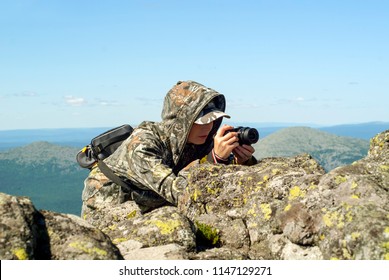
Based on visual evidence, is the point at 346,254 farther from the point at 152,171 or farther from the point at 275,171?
the point at 152,171

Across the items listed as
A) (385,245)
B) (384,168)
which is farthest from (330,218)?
(384,168)

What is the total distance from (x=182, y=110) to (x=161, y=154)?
1.39 metres

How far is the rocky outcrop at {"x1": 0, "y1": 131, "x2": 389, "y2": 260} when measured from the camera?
17.5ft

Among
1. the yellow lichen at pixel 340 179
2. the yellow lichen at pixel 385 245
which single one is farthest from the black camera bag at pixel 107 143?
the yellow lichen at pixel 385 245

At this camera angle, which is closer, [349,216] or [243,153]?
[349,216]

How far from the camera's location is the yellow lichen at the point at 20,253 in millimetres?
5004

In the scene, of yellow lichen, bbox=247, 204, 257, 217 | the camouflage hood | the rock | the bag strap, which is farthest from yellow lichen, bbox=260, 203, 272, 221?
the bag strap

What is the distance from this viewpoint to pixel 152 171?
30.9 feet

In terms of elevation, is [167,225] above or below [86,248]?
below

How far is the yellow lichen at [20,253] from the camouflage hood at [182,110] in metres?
6.21

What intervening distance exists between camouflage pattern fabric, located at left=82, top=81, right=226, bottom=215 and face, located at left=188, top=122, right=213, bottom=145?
292mm

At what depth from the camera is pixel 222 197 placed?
27.1ft
